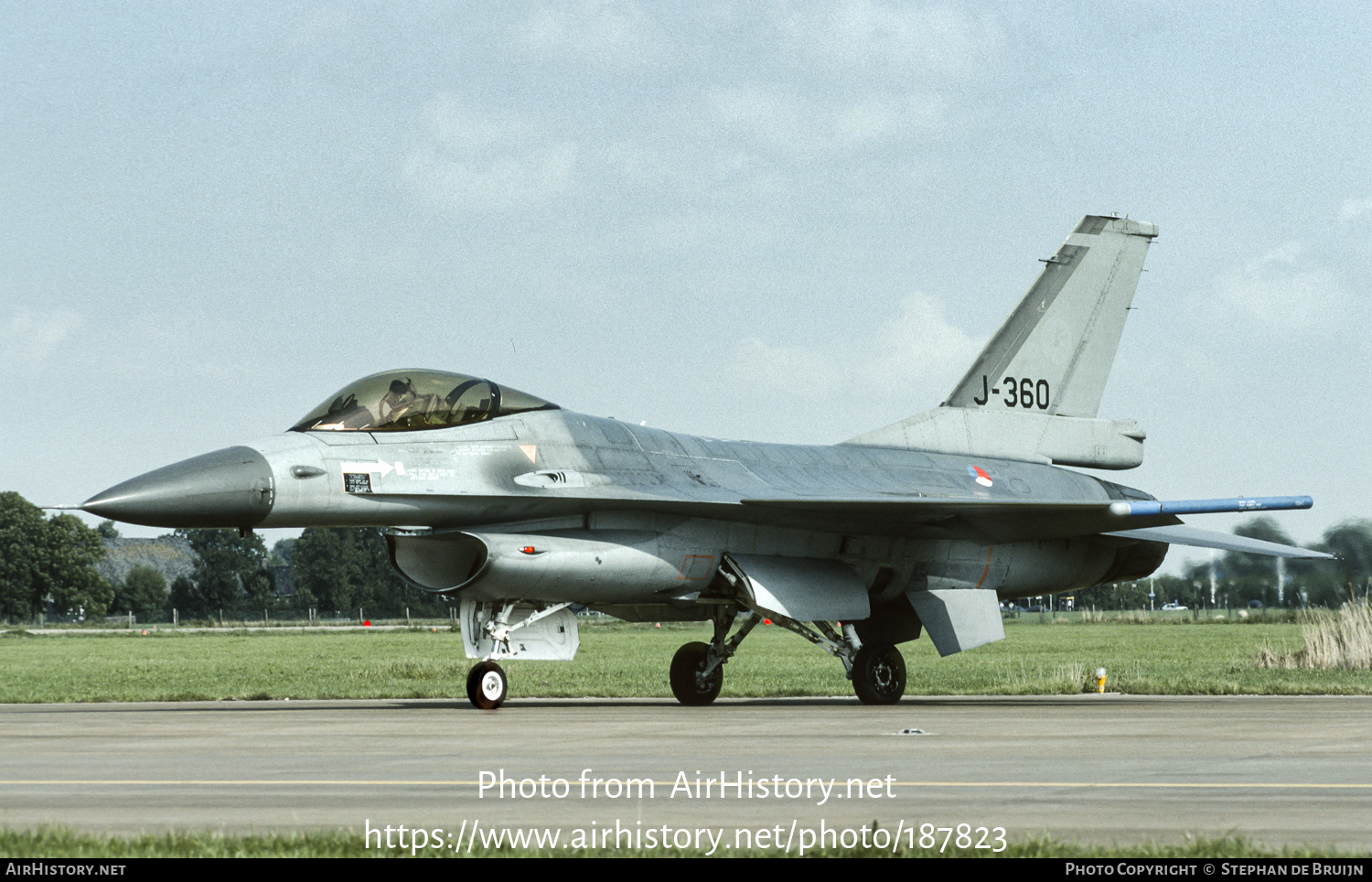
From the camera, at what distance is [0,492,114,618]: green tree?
93.9 m

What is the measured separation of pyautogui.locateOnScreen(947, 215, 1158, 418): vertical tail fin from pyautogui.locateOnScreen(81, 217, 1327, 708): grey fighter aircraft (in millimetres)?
28

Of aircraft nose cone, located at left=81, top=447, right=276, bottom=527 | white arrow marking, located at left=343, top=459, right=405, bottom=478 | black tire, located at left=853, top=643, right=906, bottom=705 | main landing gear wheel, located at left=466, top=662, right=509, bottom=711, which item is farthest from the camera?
black tire, located at left=853, top=643, right=906, bottom=705

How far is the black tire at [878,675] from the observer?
693 inches

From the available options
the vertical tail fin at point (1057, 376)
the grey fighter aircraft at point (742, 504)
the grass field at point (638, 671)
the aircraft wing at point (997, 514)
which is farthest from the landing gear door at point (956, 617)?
the vertical tail fin at point (1057, 376)

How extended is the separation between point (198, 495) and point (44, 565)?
8784 centimetres

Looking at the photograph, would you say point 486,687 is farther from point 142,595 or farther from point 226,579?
point 142,595

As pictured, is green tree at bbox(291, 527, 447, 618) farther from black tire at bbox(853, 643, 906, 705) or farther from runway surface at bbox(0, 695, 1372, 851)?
runway surface at bbox(0, 695, 1372, 851)

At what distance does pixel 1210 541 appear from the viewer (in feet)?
68.1

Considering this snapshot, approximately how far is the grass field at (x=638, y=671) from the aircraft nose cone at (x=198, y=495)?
623cm

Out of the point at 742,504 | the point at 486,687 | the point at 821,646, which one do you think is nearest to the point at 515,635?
the point at 486,687

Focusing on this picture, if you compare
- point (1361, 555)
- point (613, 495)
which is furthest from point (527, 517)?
point (1361, 555)

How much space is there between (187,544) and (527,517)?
12069 cm

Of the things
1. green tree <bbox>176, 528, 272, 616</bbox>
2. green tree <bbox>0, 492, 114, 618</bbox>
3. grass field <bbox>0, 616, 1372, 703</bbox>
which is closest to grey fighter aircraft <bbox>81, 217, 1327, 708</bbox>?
grass field <bbox>0, 616, 1372, 703</bbox>
